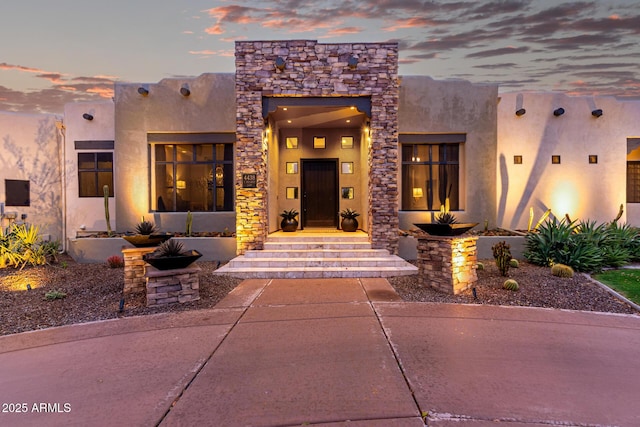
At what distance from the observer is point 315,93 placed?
29.6ft

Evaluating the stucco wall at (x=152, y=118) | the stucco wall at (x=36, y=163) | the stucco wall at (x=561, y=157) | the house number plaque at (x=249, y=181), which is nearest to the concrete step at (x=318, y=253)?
the house number plaque at (x=249, y=181)

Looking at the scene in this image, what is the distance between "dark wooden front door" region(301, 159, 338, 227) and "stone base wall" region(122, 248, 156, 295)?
6.87 m

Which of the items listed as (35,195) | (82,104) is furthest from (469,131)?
(35,195)

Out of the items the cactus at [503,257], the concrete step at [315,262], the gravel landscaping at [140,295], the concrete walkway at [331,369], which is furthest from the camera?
the concrete step at [315,262]

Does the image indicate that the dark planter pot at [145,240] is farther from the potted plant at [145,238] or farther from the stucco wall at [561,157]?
the stucco wall at [561,157]

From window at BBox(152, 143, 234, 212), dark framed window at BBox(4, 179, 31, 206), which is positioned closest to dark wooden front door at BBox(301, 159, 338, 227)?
window at BBox(152, 143, 234, 212)

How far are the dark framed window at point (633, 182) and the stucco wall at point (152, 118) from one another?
15.2m

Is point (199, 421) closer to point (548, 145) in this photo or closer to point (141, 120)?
point (141, 120)

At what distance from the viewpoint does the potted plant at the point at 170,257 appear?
5.66m

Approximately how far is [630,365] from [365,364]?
273cm

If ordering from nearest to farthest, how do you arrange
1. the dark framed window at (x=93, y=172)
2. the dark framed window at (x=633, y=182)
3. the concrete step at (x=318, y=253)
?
the concrete step at (x=318, y=253), the dark framed window at (x=93, y=172), the dark framed window at (x=633, y=182)

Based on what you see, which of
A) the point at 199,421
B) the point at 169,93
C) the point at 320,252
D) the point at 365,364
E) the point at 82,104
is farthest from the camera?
the point at 82,104

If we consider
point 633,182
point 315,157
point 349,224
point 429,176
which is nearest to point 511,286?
point 349,224

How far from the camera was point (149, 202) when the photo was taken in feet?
37.8
